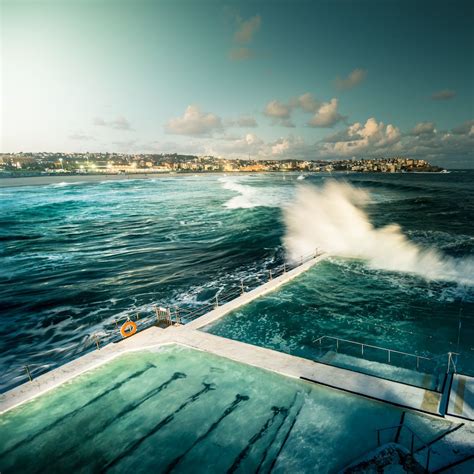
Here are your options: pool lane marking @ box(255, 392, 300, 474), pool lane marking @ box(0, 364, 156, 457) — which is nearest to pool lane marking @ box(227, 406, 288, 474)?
pool lane marking @ box(255, 392, 300, 474)

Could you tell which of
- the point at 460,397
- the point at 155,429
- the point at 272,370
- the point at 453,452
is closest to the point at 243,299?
the point at 272,370

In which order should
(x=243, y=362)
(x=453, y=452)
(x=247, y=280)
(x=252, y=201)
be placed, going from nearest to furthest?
(x=453, y=452) < (x=243, y=362) < (x=247, y=280) < (x=252, y=201)

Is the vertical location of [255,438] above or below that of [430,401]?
below

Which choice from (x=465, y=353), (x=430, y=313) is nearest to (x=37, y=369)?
(x=465, y=353)

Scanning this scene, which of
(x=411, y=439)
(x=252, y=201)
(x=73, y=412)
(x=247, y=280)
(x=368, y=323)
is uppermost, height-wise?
(x=411, y=439)

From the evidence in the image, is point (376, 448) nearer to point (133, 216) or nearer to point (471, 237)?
point (471, 237)

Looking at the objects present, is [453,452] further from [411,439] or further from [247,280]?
[247,280]

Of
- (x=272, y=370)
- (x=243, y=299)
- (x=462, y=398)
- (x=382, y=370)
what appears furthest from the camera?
(x=243, y=299)
